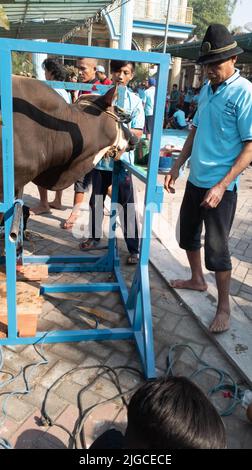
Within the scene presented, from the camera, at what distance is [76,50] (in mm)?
2041

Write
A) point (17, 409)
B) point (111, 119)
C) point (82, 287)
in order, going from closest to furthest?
point (17, 409) → point (111, 119) → point (82, 287)

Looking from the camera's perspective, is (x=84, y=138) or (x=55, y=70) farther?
(x=55, y=70)

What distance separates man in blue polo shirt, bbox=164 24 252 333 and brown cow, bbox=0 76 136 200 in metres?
0.63

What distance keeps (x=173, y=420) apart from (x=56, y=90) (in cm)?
383

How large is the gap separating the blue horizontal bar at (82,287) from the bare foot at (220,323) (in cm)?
92

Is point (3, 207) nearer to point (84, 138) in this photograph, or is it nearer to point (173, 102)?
point (84, 138)

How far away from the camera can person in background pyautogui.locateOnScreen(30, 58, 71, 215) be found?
4.48m

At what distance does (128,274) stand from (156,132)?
184cm

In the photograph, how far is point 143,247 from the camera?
2.56 metres

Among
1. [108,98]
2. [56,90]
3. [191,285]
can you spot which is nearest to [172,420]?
[108,98]

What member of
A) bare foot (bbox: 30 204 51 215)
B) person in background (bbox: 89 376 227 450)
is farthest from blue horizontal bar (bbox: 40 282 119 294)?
person in background (bbox: 89 376 227 450)

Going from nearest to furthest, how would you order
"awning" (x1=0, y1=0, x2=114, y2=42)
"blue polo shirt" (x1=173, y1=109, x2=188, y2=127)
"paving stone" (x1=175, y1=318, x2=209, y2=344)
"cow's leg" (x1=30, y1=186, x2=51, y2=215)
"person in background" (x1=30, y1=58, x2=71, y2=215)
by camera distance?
"paving stone" (x1=175, y1=318, x2=209, y2=344) < "person in background" (x1=30, y1=58, x2=71, y2=215) < "cow's leg" (x1=30, y1=186, x2=51, y2=215) < "awning" (x1=0, y1=0, x2=114, y2=42) < "blue polo shirt" (x1=173, y1=109, x2=188, y2=127)

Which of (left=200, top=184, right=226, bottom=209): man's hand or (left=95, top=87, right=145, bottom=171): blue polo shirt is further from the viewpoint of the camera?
(left=95, top=87, right=145, bottom=171): blue polo shirt

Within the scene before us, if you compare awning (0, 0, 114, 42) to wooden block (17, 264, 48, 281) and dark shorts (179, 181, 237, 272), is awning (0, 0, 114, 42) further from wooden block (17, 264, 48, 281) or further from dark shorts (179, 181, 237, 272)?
dark shorts (179, 181, 237, 272)
